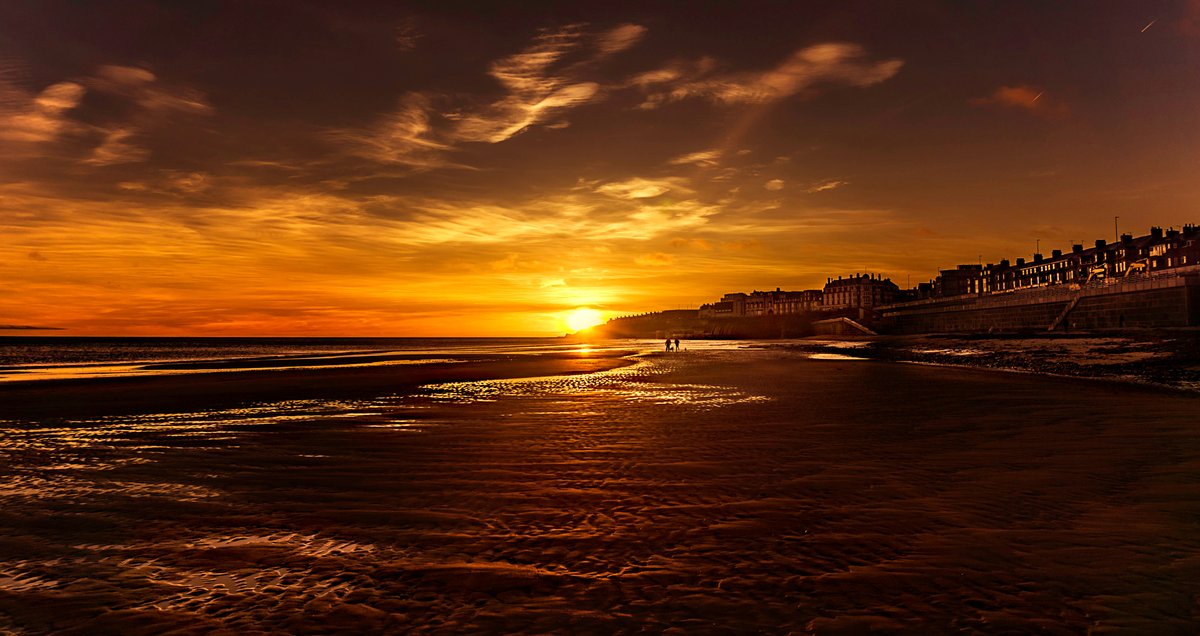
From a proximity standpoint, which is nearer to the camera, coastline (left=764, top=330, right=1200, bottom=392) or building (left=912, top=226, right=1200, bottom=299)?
coastline (left=764, top=330, right=1200, bottom=392)

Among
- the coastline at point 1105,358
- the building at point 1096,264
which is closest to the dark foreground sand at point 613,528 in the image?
the coastline at point 1105,358

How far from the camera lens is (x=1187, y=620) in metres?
4.61

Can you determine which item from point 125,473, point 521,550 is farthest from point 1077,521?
point 125,473

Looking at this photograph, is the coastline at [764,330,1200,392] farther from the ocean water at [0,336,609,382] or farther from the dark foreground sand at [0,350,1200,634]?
the ocean water at [0,336,609,382]

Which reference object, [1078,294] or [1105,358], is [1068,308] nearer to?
[1078,294]

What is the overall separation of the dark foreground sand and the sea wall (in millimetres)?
44777

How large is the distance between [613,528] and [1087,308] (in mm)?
69090

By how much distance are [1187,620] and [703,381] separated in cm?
2436

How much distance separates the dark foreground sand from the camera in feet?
16.1

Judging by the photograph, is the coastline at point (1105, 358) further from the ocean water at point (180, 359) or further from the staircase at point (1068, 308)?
the ocean water at point (180, 359)

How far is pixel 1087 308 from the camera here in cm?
5969

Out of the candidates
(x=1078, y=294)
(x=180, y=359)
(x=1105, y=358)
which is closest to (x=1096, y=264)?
(x=1078, y=294)

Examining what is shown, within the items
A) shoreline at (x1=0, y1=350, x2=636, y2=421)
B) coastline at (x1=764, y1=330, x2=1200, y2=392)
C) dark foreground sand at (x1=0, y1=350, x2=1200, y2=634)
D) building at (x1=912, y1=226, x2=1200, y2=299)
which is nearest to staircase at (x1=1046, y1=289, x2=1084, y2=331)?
coastline at (x1=764, y1=330, x2=1200, y2=392)

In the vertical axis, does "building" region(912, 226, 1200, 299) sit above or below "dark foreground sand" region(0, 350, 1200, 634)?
above
